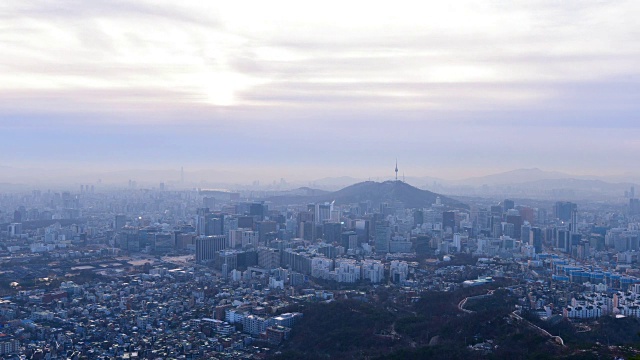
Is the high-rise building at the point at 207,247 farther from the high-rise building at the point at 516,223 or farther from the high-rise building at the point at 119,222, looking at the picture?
the high-rise building at the point at 516,223

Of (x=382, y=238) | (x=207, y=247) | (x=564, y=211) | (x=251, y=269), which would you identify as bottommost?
(x=251, y=269)

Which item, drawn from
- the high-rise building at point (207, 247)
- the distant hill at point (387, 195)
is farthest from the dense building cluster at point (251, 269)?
the distant hill at point (387, 195)

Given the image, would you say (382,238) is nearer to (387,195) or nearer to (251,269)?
(251,269)

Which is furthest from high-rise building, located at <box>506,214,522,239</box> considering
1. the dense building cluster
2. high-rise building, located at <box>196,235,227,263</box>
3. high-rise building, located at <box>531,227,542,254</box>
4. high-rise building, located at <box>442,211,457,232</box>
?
high-rise building, located at <box>196,235,227,263</box>

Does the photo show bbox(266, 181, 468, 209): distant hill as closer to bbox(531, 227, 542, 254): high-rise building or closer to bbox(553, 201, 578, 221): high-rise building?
bbox(553, 201, 578, 221): high-rise building

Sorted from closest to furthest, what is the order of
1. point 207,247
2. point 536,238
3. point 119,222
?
point 207,247, point 536,238, point 119,222

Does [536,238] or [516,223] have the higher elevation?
[516,223]

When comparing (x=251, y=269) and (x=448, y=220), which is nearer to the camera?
(x=251, y=269)

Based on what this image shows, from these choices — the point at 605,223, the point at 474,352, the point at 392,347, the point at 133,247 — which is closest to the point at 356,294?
the point at 392,347

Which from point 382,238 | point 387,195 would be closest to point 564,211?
point 387,195
